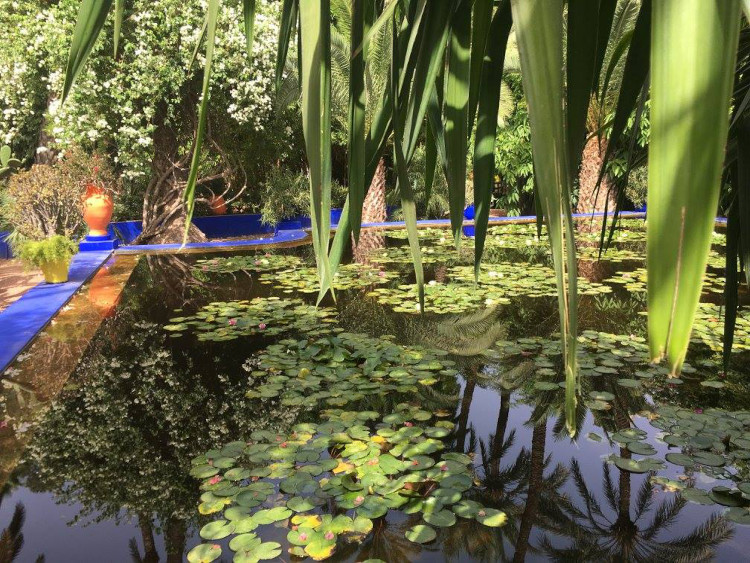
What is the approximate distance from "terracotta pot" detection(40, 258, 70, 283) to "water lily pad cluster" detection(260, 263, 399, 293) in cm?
193

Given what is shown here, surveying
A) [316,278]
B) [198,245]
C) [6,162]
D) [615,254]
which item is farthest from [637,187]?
[6,162]

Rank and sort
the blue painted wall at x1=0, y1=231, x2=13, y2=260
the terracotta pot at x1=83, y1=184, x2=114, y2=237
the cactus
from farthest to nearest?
1. the blue painted wall at x1=0, y1=231, x2=13, y2=260
2. the terracotta pot at x1=83, y1=184, x2=114, y2=237
3. the cactus

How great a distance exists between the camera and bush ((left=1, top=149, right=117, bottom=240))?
30.0ft

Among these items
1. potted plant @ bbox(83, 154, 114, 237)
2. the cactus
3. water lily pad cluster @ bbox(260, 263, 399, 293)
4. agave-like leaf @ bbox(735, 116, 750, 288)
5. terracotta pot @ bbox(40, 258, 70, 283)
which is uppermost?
the cactus

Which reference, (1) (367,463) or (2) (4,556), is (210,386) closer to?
(1) (367,463)

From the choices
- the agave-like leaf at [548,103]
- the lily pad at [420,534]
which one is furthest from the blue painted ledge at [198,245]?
the agave-like leaf at [548,103]

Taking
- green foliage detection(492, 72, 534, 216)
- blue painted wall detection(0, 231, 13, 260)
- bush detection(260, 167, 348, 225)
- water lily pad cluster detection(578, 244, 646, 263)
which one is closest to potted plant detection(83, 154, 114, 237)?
blue painted wall detection(0, 231, 13, 260)

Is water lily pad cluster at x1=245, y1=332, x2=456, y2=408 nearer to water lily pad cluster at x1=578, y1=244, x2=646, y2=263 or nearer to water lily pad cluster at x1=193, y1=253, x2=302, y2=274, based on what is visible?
water lily pad cluster at x1=193, y1=253, x2=302, y2=274

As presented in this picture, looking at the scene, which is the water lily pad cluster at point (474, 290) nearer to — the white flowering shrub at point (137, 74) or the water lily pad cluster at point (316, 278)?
the water lily pad cluster at point (316, 278)

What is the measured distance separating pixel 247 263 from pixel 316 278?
1827 mm

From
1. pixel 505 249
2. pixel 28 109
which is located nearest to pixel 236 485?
pixel 505 249

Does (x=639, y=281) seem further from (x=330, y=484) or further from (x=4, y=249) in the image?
(x=4, y=249)

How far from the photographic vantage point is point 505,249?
9.33 metres

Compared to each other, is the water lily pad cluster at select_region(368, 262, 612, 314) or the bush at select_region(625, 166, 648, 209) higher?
the bush at select_region(625, 166, 648, 209)
